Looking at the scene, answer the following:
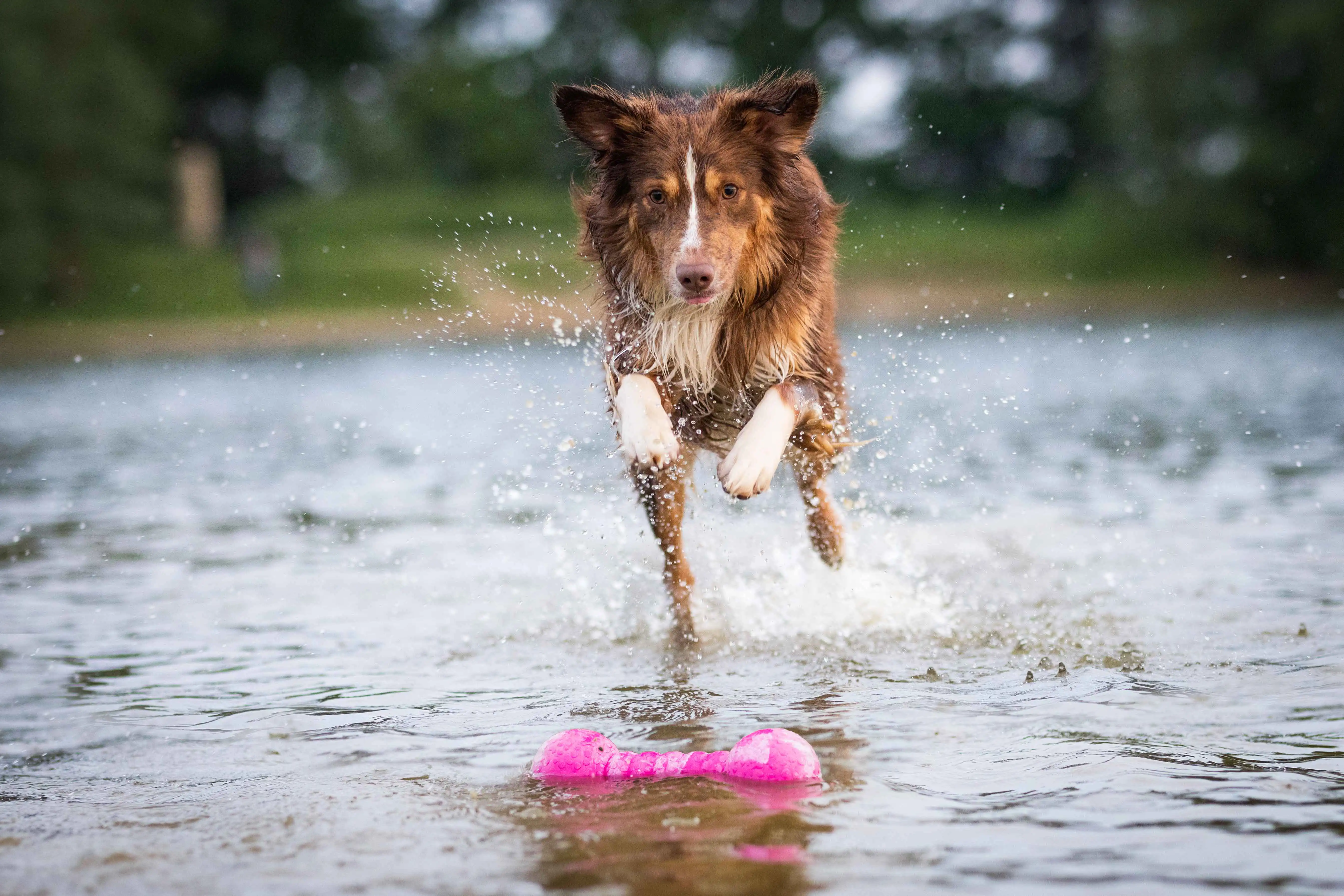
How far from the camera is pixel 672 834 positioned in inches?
152

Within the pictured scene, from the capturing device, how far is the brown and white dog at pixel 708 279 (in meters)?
5.76

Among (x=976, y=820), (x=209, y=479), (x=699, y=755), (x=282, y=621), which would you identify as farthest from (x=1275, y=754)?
(x=209, y=479)

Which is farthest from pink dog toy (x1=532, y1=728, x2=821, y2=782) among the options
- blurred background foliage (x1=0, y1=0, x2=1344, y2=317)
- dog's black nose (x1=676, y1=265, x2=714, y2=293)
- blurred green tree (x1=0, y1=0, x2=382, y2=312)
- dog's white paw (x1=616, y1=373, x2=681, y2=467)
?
blurred green tree (x1=0, y1=0, x2=382, y2=312)

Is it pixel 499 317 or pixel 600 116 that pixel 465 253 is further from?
pixel 600 116

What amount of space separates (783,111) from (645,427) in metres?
1.44

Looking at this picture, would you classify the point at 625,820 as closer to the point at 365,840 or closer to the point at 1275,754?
the point at 365,840

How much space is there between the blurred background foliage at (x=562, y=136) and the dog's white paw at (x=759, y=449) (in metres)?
18.6

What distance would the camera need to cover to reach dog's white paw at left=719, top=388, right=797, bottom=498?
18.4 feet

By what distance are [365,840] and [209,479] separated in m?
9.45

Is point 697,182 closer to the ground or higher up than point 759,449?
higher up

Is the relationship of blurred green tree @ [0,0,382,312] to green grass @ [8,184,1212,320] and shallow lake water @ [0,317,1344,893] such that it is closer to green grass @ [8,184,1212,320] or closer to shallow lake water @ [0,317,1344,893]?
green grass @ [8,184,1212,320]

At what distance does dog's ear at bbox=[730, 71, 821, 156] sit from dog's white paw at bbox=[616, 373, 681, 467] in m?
1.15

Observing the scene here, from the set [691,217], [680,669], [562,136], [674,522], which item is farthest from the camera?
[562,136]

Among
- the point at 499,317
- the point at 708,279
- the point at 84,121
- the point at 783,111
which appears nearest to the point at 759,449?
the point at 708,279
